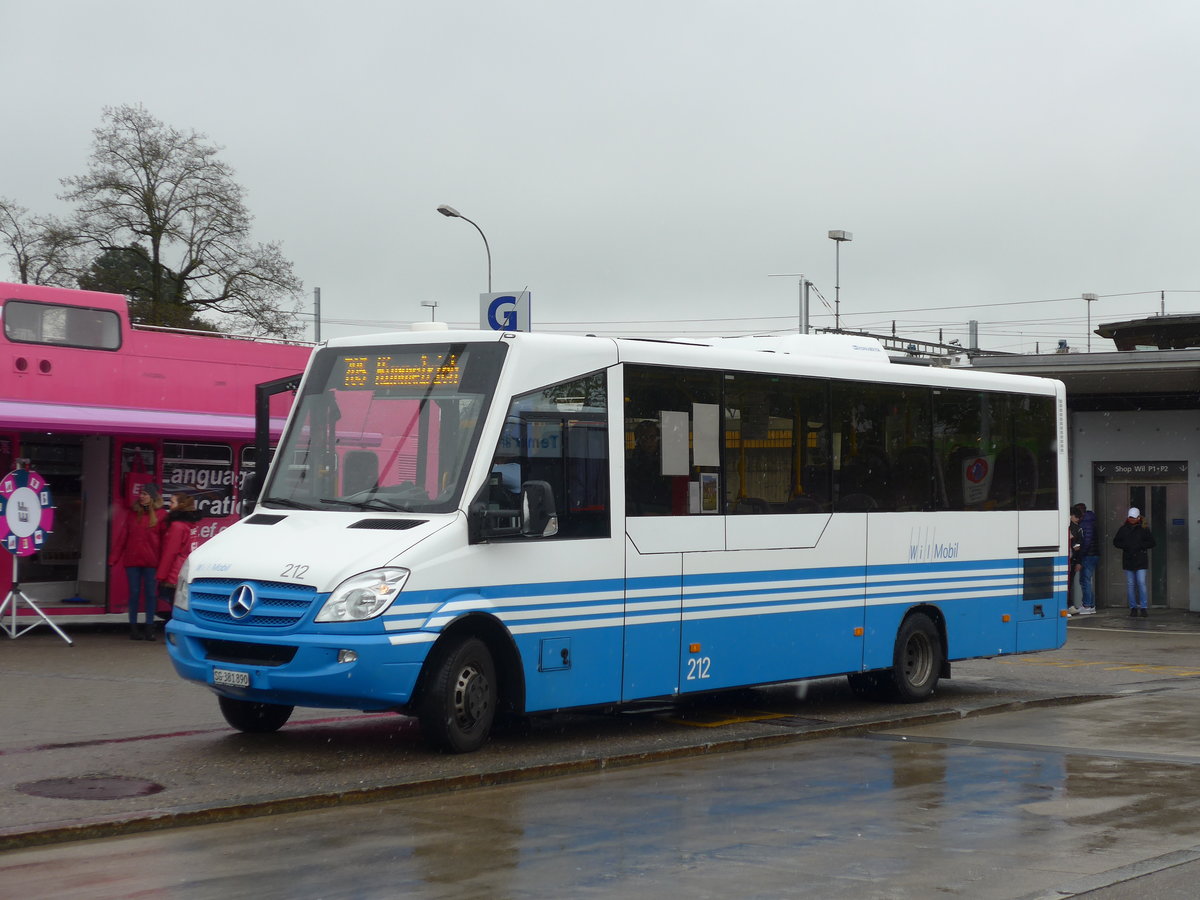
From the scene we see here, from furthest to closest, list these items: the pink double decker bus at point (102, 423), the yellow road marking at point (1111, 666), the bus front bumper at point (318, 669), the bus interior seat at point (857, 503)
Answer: the pink double decker bus at point (102, 423), the yellow road marking at point (1111, 666), the bus interior seat at point (857, 503), the bus front bumper at point (318, 669)

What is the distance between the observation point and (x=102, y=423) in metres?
19.4

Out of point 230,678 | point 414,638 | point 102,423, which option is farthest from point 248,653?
point 102,423

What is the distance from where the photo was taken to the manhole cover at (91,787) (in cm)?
892

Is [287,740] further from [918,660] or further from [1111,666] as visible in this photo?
[1111,666]

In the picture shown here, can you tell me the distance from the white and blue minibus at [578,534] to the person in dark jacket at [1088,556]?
14161 millimetres

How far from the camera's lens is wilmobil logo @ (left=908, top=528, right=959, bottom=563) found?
14.6 metres

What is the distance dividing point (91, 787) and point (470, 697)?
99.1 inches

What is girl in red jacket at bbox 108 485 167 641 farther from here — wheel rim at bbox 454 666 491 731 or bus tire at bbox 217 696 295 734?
wheel rim at bbox 454 666 491 731

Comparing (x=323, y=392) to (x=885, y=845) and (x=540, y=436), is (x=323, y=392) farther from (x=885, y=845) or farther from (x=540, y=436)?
(x=885, y=845)

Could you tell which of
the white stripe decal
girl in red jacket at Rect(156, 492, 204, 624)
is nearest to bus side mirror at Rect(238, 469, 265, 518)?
the white stripe decal

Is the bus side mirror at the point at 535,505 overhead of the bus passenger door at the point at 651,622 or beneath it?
overhead

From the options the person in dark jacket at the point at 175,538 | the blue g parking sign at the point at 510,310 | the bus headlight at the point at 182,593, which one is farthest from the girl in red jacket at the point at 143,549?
the bus headlight at the point at 182,593

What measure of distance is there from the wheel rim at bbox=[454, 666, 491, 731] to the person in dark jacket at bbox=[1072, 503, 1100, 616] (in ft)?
64.9

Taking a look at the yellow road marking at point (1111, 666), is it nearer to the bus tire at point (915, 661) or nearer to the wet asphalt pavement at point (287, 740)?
the wet asphalt pavement at point (287, 740)
